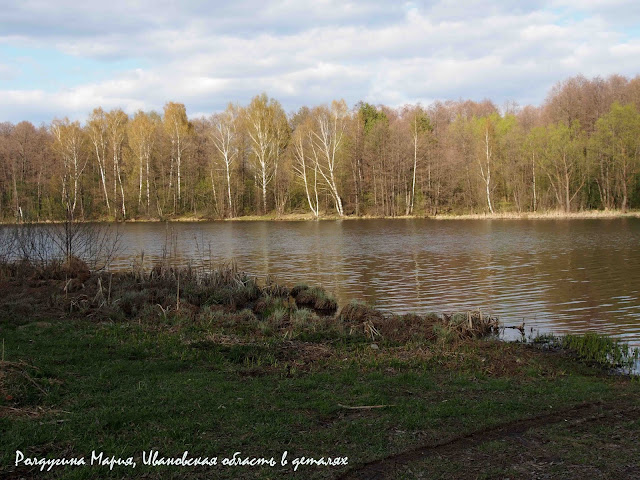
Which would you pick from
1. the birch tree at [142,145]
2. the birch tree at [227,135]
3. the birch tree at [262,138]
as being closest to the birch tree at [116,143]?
the birch tree at [142,145]

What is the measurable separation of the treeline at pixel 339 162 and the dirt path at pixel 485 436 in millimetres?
57339

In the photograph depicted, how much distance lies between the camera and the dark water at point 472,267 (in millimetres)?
15891

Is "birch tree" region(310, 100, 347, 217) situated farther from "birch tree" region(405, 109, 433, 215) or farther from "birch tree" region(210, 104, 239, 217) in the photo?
"birch tree" region(210, 104, 239, 217)

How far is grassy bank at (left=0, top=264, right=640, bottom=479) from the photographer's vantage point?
5.04m

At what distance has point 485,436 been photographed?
18.6 feet

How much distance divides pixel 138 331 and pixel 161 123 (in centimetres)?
7048

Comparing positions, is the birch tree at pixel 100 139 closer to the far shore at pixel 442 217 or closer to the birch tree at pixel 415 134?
the far shore at pixel 442 217

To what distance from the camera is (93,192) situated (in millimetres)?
67250

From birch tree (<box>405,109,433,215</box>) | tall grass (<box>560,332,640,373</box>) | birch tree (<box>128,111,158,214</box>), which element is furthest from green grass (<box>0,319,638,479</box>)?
birch tree (<box>128,111,158,214</box>)

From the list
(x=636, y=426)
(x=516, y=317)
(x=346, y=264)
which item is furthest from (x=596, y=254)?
(x=636, y=426)

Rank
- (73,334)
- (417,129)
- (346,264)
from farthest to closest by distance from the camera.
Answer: (417,129) < (346,264) < (73,334)

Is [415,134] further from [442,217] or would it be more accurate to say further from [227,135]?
[227,135]

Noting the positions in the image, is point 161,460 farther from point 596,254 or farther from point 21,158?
point 21,158

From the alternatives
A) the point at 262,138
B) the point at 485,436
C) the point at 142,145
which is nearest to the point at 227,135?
the point at 262,138
